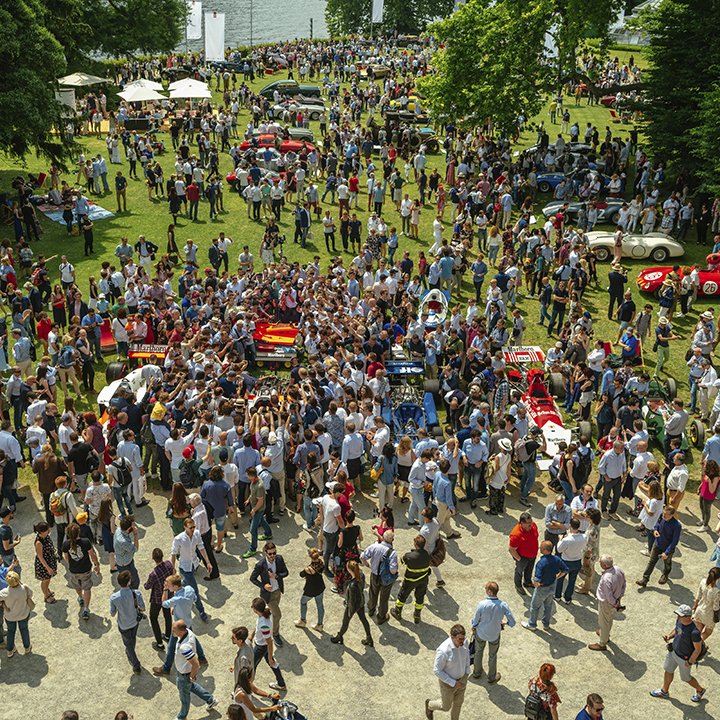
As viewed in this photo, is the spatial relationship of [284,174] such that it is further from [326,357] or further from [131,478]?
[131,478]

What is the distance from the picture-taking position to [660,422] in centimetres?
1505

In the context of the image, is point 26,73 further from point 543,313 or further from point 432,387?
point 543,313

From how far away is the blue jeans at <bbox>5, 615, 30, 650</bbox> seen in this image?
387 inches

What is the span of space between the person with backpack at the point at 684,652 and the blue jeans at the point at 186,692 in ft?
18.9

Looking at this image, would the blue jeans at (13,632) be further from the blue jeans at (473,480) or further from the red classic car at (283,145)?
the red classic car at (283,145)

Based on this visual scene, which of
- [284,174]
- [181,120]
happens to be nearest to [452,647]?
[284,174]

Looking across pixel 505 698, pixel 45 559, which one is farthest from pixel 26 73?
pixel 505 698

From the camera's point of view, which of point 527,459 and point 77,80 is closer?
point 527,459

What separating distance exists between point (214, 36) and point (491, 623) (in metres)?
47.0

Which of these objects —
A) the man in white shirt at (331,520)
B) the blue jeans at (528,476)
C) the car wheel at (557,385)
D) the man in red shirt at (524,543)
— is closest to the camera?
the man in red shirt at (524,543)

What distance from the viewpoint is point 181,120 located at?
118ft

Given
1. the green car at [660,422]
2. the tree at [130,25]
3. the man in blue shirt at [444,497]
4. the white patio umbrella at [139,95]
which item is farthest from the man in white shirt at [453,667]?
the tree at [130,25]

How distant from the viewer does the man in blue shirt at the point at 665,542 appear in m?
11.1

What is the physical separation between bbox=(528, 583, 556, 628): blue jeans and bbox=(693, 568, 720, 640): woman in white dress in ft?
6.22
